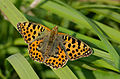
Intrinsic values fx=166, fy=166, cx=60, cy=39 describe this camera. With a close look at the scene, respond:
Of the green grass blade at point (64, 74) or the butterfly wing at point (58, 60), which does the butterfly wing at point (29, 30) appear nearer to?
the butterfly wing at point (58, 60)

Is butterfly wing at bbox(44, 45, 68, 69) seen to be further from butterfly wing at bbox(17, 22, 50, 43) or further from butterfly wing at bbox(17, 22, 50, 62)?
butterfly wing at bbox(17, 22, 50, 43)

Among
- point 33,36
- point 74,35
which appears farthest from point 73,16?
point 33,36

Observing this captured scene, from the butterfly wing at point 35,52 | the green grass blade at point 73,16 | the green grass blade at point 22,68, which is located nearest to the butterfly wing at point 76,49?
the butterfly wing at point 35,52

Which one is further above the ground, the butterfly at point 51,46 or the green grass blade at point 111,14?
the green grass blade at point 111,14

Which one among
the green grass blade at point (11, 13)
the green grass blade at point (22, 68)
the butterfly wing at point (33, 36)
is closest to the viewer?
the green grass blade at point (22, 68)

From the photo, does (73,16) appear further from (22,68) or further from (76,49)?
(22,68)

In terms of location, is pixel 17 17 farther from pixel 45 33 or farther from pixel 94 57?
pixel 94 57

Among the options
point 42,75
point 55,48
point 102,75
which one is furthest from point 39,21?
point 102,75

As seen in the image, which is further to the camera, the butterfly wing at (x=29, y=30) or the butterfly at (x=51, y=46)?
the butterfly wing at (x=29, y=30)
